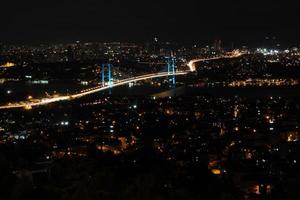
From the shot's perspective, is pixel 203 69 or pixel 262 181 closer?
pixel 262 181

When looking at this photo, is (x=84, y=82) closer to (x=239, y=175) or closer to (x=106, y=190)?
(x=239, y=175)

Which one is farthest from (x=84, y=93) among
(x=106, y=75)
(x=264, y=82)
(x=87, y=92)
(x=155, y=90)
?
(x=264, y=82)

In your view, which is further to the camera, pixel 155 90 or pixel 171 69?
pixel 171 69

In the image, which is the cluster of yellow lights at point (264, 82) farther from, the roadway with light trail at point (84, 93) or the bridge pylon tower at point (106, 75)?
the bridge pylon tower at point (106, 75)

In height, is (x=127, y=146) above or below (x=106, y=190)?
below

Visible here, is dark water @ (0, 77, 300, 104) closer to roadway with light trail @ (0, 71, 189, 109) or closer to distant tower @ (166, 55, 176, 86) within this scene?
roadway with light trail @ (0, 71, 189, 109)

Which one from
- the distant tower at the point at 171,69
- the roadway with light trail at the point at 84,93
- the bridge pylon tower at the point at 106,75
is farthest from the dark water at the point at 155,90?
the distant tower at the point at 171,69

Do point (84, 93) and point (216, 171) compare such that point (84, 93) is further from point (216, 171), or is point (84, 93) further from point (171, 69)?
point (216, 171)

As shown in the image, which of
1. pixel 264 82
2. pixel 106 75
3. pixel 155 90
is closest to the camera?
pixel 155 90

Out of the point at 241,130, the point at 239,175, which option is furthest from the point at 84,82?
the point at 239,175
